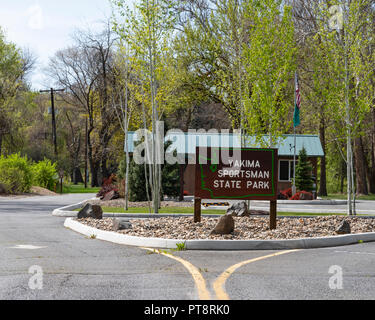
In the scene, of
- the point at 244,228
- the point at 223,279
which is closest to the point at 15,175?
the point at 244,228

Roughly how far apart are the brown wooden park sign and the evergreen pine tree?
1907 cm

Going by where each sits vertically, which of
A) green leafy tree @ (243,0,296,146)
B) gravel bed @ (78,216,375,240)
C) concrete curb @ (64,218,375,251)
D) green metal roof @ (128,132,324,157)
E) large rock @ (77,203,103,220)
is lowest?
concrete curb @ (64,218,375,251)

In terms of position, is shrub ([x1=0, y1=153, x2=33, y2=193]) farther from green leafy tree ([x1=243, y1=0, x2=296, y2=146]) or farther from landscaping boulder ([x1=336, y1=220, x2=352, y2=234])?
landscaping boulder ([x1=336, y1=220, x2=352, y2=234])

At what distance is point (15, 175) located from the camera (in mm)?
32188

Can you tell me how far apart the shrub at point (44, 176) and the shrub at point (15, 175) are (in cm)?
365

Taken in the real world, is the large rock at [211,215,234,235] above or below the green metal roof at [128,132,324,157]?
below

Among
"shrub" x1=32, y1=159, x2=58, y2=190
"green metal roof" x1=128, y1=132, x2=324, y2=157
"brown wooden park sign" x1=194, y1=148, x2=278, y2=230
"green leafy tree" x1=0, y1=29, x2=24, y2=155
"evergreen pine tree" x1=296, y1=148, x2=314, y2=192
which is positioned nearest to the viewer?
"brown wooden park sign" x1=194, y1=148, x2=278, y2=230

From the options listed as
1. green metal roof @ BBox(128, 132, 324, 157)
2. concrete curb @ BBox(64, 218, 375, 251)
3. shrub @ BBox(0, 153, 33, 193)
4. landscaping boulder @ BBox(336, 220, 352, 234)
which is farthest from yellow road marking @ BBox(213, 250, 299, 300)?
shrub @ BBox(0, 153, 33, 193)

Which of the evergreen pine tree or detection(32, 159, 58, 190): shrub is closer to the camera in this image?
the evergreen pine tree

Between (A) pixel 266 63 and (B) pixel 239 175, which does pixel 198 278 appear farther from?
(A) pixel 266 63

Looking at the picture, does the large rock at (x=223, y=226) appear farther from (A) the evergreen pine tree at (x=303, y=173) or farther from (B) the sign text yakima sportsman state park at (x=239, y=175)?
(A) the evergreen pine tree at (x=303, y=173)

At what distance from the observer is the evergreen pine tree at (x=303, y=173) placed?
31656mm

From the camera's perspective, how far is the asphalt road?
6168 mm

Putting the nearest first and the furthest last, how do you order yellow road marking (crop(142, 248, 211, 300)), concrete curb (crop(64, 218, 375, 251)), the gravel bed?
1. yellow road marking (crop(142, 248, 211, 300))
2. concrete curb (crop(64, 218, 375, 251))
3. the gravel bed
